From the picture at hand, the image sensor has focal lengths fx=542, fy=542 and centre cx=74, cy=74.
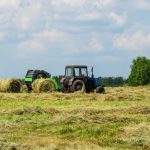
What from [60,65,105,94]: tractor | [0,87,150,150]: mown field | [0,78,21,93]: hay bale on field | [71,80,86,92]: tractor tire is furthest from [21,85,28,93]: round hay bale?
[0,87,150,150]: mown field

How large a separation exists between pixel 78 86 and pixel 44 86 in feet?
7.57

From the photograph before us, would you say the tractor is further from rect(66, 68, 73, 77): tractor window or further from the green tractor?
the green tractor

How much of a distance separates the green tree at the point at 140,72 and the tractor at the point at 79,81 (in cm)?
2518

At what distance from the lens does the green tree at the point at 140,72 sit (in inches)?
2430

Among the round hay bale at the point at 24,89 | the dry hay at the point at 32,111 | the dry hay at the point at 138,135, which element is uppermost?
the round hay bale at the point at 24,89

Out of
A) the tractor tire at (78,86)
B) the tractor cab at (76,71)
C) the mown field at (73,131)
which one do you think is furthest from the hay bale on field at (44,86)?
the mown field at (73,131)

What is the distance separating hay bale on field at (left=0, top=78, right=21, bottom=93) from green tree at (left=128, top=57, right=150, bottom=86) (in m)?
27.5

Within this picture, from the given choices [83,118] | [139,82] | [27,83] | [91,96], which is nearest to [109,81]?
[139,82]

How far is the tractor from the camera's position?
118 feet

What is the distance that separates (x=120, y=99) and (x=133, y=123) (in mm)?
13239

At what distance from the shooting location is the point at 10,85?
35688mm

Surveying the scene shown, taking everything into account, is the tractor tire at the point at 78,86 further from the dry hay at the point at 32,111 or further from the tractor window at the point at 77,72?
the dry hay at the point at 32,111

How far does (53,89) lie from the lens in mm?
36125

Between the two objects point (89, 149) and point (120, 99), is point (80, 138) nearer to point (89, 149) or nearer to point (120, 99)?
point (89, 149)
